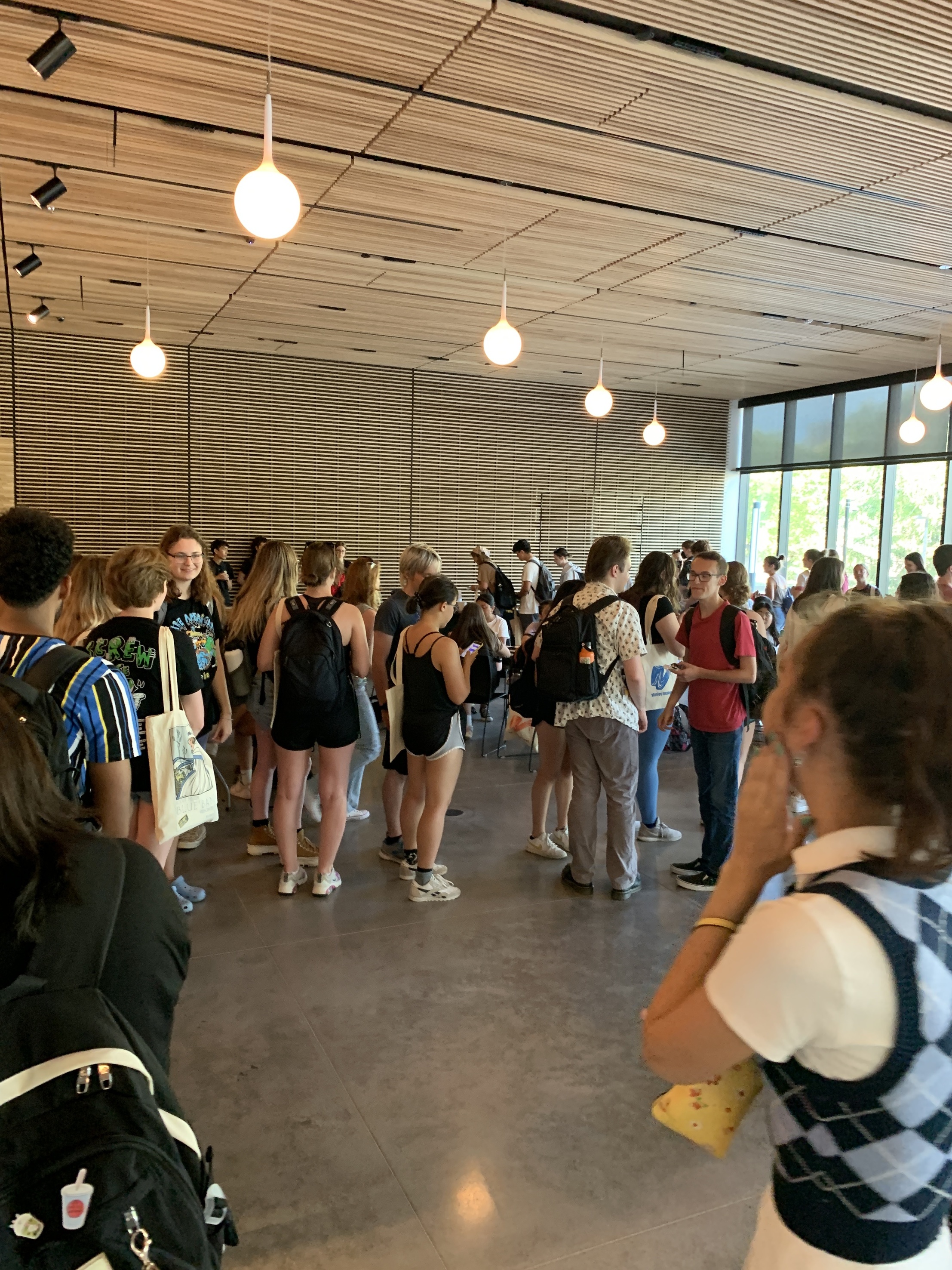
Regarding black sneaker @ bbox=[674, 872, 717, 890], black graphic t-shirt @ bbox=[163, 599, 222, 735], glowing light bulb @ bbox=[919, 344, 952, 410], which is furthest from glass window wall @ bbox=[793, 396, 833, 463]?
black graphic t-shirt @ bbox=[163, 599, 222, 735]

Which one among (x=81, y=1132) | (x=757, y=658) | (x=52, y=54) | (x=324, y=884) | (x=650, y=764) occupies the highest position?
(x=52, y=54)

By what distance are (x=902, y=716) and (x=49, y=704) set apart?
1882 millimetres

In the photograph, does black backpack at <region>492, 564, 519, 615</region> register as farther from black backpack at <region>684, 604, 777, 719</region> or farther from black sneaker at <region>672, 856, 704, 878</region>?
black sneaker at <region>672, 856, 704, 878</region>

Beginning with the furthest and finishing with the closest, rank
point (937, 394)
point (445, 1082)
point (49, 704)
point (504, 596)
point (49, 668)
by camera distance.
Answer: point (504, 596) < point (937, 394) < point (445, 1082) < point (49, 668) < point (49, 704)

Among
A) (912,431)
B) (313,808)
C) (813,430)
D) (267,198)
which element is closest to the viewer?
(267,198)

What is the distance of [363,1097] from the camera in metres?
2.89

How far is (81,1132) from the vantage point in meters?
0.96

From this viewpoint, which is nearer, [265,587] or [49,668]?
[49,668]

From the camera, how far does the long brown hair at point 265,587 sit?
479cm

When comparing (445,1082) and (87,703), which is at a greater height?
(87,703)

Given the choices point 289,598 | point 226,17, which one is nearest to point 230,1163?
point 289,598

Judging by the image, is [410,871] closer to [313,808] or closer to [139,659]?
[313,808]

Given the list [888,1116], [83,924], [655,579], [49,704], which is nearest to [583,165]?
[655,579]

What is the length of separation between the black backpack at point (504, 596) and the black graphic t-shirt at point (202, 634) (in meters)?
4.81
